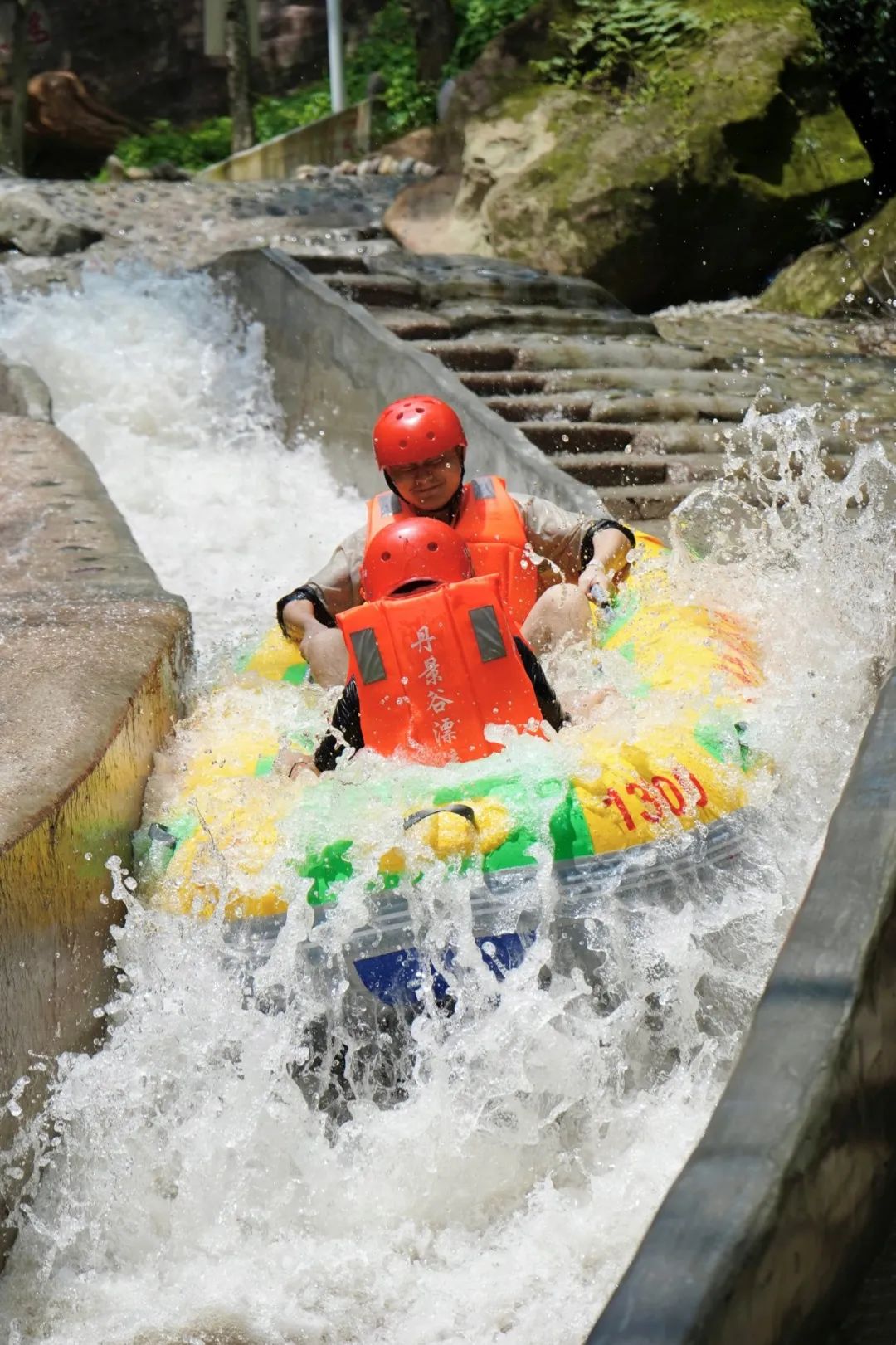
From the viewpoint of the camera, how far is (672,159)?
11602 mm

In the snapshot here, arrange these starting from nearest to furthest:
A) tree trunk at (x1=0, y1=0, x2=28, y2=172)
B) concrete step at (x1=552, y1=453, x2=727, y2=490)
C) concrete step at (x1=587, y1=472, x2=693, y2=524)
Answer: concrete step at (x1=587, y1=472, x2=693, y2=524)
concrete step at (x1=552, y1=453, x2=727, y2=490)
tree trunk at (x1=0, y1=0, x2=28, y2=172)

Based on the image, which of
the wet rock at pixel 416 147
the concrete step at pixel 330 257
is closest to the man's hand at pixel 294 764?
the concrete step at pixel 330 257

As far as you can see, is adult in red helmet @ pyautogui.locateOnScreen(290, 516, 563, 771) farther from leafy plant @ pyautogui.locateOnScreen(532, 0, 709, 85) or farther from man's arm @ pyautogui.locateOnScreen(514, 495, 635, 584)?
leafy plant @ pyautogui.locateOnScreen(532, 0, 709, 85)

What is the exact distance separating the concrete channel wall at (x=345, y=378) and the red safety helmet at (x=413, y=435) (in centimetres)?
211

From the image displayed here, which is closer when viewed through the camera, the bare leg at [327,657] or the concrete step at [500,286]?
the bare leg at [327,657]

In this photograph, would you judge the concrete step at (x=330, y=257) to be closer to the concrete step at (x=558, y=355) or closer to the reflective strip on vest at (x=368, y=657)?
the concrete step at (x=558, y=355)

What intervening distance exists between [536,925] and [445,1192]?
61 cm

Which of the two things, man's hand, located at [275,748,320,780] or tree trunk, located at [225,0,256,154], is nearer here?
man's hand, located at [275,748,320,780]

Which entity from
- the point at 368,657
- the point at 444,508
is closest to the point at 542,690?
the point at 368,657

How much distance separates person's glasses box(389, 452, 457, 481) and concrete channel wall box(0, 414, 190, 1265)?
2.62 ft

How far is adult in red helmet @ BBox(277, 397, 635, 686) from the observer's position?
4.71 meters

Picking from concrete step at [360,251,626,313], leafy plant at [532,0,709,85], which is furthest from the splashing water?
leafy plant at [532,0,709,85]

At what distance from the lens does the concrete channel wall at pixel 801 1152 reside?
1.84 meters

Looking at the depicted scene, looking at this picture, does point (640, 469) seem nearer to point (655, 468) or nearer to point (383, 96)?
point (655, 468)
